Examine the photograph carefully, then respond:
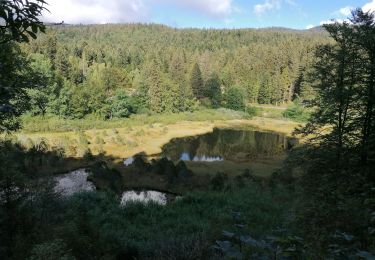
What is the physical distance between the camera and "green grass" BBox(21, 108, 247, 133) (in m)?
53.2

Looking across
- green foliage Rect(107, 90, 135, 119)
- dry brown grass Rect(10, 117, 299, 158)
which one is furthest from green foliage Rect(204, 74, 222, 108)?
green foliage Rect(107, 90, 135, 119)

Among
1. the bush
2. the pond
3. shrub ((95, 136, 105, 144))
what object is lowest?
the pond

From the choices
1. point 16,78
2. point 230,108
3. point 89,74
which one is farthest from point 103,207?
point 89,74

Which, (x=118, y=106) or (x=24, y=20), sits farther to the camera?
(x=118, y=106)

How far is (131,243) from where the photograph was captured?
12008 millimetres

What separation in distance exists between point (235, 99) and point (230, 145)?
111 feet

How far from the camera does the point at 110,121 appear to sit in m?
63.6

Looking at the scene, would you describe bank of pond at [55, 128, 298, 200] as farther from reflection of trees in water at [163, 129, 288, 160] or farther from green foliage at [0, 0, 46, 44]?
green foliage at [0, 0, 46, 44]

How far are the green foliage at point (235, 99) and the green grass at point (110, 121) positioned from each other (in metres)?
4.73

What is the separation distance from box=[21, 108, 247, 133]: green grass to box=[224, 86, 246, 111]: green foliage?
4.73m

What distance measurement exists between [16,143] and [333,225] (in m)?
36.8

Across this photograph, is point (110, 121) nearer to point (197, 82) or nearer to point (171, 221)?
point (197, 82)

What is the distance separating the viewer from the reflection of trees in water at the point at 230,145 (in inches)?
1932

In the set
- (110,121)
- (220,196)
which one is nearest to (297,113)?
(110,121)
